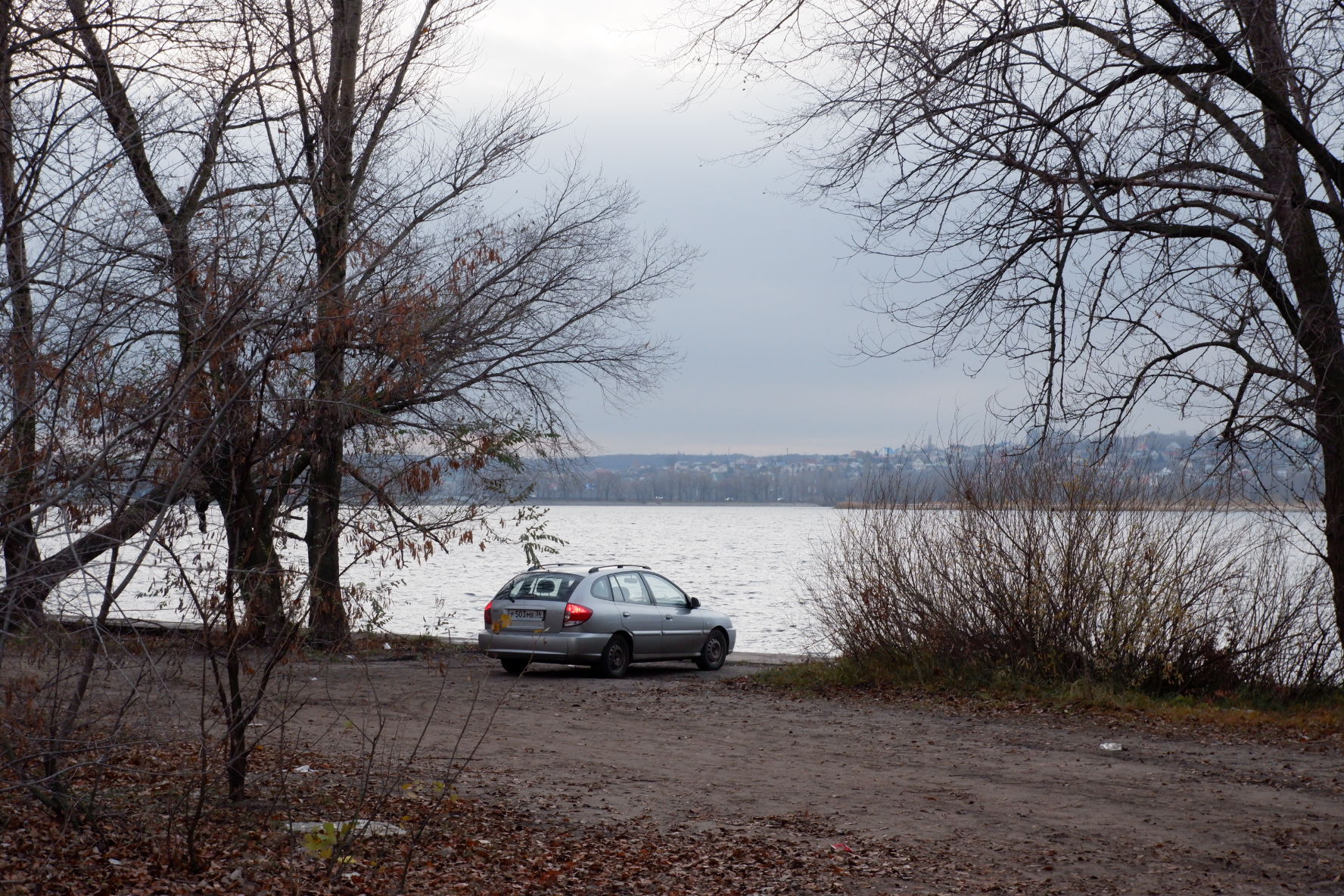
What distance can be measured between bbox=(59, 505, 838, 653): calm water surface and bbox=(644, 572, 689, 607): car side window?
1460 mm

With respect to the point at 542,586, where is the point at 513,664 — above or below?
below

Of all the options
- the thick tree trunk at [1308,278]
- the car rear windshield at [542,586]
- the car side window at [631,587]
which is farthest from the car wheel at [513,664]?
the thick tree trunk at [1308,278]

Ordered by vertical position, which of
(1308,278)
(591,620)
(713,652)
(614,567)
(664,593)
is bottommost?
(713,652)

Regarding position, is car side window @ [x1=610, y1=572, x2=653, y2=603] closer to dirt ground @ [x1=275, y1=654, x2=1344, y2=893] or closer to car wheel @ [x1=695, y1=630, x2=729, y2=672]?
car wheel @ [x1=695, y1=630, x2=729, y2=672]

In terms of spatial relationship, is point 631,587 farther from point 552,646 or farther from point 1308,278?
point 1308,278

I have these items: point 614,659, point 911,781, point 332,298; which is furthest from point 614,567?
point 332,298

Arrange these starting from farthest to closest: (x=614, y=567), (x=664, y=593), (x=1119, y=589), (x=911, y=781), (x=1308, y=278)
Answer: (x=664, y=593) → (x=614, y=567) → (x=1119, y=589) → (x=1308, y=278) → (x=911, y=781)

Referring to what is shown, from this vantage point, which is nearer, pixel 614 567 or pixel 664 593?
pixel 614 567

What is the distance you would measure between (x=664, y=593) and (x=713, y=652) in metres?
1.35

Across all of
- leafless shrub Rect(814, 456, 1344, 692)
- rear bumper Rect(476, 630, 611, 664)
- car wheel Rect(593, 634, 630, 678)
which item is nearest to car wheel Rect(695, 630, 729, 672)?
car wheel Rect(593, 634, 630, 678)

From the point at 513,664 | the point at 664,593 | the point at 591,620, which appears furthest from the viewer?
the point at 664,593

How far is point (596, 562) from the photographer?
99.0 feet

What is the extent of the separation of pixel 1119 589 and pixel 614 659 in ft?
23.1

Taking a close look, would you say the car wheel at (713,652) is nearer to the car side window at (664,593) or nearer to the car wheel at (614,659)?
the car side window at (664,593)
